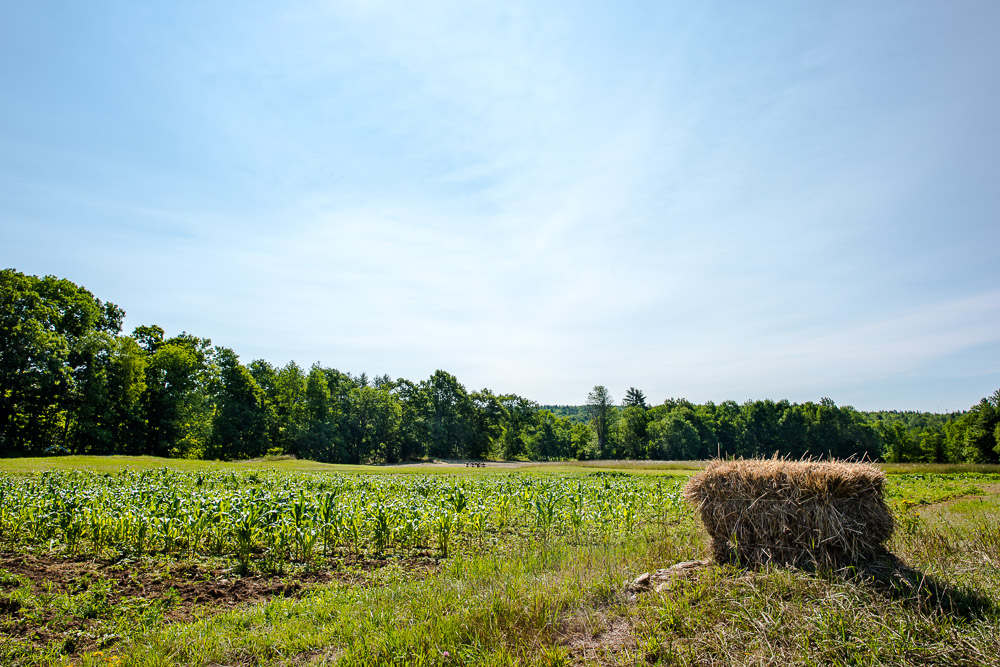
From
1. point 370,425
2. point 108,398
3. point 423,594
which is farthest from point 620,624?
point 370,425

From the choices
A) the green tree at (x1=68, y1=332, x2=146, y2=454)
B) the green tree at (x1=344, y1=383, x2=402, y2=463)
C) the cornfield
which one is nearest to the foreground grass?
the cornfield

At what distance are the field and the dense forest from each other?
18634 mm

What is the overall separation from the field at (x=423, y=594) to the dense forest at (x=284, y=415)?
734 inches

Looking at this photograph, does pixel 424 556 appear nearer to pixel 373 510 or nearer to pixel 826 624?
pixel 373 510

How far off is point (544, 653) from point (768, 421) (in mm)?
113362

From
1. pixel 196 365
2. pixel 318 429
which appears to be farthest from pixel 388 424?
pixel 196 365

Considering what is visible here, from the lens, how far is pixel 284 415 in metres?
75.1

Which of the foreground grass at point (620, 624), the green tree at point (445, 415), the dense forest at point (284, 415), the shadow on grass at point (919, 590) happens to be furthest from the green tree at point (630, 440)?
the shadow on grass at point (919, 590)

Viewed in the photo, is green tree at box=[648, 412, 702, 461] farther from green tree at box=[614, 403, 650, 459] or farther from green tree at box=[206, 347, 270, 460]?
green tree at box=[206, 347, 270, 460]

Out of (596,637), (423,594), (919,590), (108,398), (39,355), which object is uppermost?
(39,355)

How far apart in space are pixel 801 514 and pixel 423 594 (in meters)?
5.37

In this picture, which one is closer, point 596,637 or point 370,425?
point 596,637

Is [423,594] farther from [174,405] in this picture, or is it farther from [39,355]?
[174,405]

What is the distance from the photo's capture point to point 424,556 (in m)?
10.0
